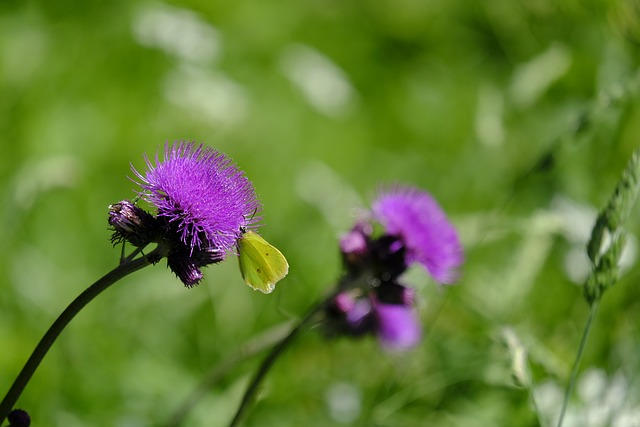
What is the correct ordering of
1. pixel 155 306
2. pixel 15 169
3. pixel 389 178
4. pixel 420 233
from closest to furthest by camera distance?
pixel 420 233 → pixel 155 306 → pixel 15 169 → pixel 389 178

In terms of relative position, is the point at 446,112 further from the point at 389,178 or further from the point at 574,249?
the point at 574,249

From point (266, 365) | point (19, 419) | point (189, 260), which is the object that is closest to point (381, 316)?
point (266, 365)

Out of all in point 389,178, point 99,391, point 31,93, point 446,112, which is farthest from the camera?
point 446,112

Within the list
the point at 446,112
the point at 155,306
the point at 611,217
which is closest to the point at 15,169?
the point at 155,306

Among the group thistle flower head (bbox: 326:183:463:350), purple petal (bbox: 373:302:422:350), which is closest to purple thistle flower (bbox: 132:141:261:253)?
thistle flower head (bbox: 326:183:463:350)

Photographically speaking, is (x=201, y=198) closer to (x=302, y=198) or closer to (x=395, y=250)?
(x=395, y=250)

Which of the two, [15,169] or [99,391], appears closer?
[99,391]

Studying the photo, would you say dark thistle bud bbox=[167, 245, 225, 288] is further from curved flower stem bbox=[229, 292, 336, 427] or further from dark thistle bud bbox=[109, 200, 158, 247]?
curved flower stem bbox=[229, 292, 336, 427]
